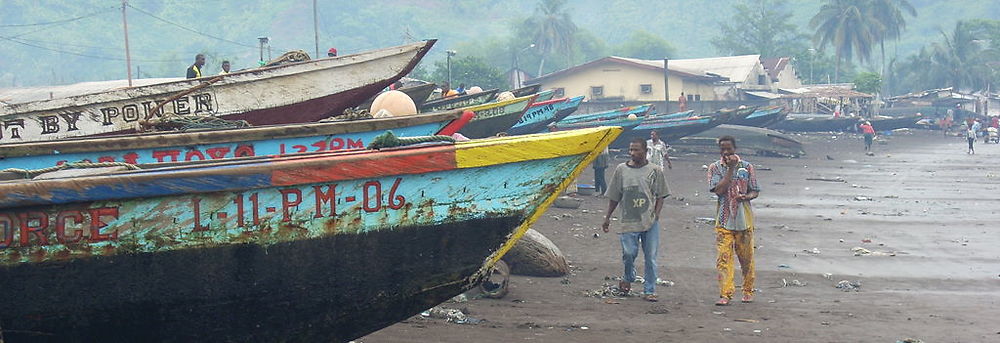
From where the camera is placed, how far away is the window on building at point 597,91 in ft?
155

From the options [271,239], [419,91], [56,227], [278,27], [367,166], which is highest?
[278,27]

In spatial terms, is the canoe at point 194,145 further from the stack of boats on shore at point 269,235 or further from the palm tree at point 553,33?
the palm tree at point 553,33

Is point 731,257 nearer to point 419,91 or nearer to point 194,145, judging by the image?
point 194,145

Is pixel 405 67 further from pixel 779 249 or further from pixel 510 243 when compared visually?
pixel 510 243

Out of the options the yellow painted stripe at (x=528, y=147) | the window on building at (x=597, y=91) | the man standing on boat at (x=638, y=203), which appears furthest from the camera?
the window on building at (x=597, y=91)

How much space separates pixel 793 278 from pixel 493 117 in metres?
7.25

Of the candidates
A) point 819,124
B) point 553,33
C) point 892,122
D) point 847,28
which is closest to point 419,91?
point 819,124

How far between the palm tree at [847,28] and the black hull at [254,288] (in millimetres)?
63689

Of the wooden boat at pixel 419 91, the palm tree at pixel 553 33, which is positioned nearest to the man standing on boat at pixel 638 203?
the wooden boat at pixel 419 91

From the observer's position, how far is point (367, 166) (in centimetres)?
477

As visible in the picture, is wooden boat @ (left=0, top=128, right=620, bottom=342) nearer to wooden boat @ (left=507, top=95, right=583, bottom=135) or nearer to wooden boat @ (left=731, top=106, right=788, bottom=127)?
wooden boat @ (left=507, top=95, right=583, bottom=135)

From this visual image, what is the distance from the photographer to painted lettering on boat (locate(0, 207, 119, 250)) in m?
4.29

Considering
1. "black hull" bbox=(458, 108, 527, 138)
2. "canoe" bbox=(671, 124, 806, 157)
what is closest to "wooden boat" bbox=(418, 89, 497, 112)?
"black hull" bbox=(458, 108, 527, 138)

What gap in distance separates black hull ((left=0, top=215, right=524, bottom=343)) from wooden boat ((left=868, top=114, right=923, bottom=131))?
4099cm
